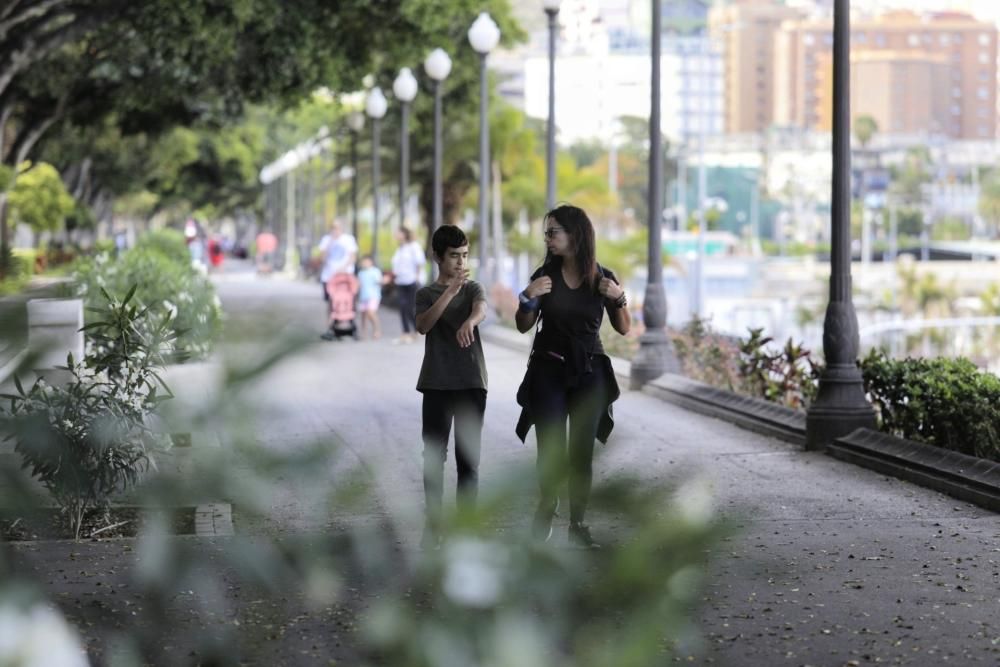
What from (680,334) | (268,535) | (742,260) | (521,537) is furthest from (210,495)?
(742,260)

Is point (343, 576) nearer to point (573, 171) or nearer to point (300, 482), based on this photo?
point (300, 482)

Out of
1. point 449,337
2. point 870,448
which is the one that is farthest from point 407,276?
point 449,337

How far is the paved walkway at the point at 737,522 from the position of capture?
168 cm

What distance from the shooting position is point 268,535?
5.89 feet

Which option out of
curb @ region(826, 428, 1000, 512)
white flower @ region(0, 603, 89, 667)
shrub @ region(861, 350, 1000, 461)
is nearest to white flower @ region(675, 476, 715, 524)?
white flower @ region(0, 603, 89, 667)

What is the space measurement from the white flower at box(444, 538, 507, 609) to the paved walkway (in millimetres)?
66

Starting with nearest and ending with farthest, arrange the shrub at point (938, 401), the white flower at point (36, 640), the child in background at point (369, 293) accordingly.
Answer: the white flower at point (36, 640) → the shrub at point (938, 401) → the child in background at point (369, 293)

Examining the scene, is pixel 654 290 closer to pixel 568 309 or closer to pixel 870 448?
pixel 870 448

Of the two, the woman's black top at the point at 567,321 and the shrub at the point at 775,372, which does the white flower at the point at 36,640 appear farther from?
the shrub at the point at 775,372

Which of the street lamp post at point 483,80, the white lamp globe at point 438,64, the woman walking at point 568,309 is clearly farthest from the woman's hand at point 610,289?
the white lamp globe at point 438,64

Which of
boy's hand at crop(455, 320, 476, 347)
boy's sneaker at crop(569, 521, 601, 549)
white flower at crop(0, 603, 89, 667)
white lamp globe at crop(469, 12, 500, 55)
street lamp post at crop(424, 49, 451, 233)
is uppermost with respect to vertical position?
white lamp globe at crop(469, 12, 500, 55)

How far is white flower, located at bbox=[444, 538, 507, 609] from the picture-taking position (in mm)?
1526

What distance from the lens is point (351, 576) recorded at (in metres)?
1.77

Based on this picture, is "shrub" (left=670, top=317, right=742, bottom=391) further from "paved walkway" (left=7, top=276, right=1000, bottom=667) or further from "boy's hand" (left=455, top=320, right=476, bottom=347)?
"boy's hand" (left=455, top=320, right=476, bottom=347)
